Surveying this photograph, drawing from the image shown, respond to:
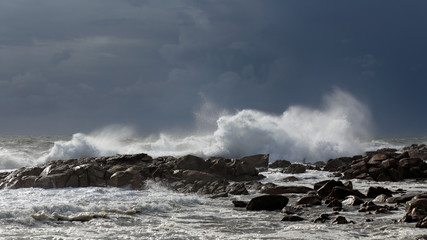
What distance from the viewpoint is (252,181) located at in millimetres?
20375

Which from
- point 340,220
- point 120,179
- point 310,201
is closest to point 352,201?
point 310,201

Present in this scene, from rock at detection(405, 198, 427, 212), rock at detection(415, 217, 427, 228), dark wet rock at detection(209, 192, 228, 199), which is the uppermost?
dark wet rock at detection(209, 192, 228, 199)

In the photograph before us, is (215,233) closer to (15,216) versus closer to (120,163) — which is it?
(15,216)

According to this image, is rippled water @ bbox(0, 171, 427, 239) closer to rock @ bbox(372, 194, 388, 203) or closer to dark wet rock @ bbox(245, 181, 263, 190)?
rock @ bbox(372, 194, 388, 203)

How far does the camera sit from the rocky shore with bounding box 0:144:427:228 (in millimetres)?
13680

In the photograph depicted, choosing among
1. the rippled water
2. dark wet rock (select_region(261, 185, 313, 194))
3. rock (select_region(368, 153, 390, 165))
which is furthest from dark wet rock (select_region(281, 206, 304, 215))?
rock (select_region(368, 153, 390, 165))

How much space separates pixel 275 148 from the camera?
39125 millimetres

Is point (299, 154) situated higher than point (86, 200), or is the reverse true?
point (299, 154)

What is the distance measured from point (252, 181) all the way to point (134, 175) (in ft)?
17.0

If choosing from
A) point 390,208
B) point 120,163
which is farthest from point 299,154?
point 390,208

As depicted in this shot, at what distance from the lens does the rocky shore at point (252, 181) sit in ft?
44.9

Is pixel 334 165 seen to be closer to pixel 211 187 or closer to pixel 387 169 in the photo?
pixel 387 169

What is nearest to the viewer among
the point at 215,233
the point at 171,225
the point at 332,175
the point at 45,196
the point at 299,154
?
the point at 215,233

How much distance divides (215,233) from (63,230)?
3.43 metres
